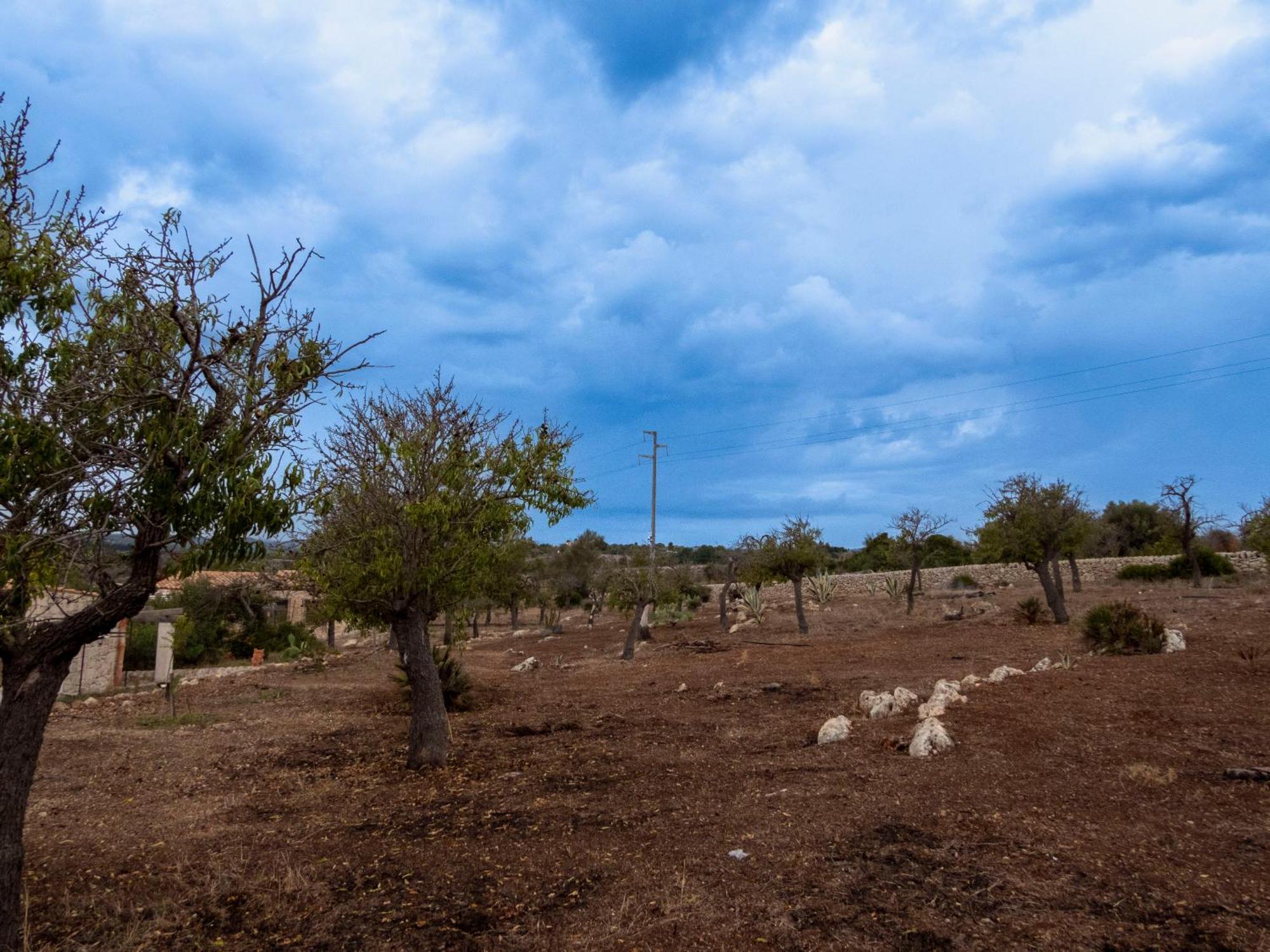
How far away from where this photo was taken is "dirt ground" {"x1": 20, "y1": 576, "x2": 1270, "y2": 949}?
476 centimetres

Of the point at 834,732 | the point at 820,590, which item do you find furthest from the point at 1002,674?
the point at 820,590

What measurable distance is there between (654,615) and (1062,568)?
24.3 meters

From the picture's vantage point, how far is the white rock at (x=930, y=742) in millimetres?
8539

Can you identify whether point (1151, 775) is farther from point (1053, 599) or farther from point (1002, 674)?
point (1053, 599)

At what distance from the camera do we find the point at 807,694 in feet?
45.3

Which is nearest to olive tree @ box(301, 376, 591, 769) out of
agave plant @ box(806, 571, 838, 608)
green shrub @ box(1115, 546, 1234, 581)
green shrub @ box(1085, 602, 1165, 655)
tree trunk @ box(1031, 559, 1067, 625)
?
green shrub @ box(1085, 602, 1165, 655)

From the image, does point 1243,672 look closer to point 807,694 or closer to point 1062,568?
point 807,694

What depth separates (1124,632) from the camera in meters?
15.2

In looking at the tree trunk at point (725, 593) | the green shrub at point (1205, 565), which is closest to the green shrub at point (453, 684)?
the tree trunk at point (725, 593)

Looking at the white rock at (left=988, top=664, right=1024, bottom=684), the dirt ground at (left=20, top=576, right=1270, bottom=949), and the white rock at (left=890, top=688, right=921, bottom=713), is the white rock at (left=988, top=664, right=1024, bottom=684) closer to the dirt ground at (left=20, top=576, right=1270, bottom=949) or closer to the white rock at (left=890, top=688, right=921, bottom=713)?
the dirt ground at (left=20, top=576, right=1270, bottom=949)

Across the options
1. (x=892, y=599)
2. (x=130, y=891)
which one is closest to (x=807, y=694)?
(x=130, y=891)

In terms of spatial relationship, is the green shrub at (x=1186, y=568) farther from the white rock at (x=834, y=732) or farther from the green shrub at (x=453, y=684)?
the green shrub at (x=453, y=684)

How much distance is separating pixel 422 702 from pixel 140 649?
2205 cm

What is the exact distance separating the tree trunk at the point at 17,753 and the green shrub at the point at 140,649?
24.9 meters
